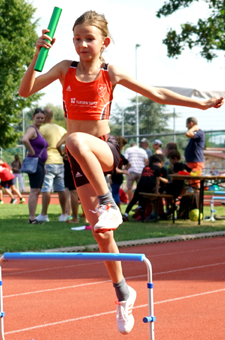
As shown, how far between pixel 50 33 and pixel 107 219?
1.20 meters

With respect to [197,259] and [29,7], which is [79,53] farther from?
[29,7]

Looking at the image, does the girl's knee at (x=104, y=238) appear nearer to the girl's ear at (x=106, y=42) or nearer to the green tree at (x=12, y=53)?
the girl's ear at (x=106, y=42)

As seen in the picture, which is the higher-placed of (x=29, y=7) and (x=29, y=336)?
(x=29, y=7)

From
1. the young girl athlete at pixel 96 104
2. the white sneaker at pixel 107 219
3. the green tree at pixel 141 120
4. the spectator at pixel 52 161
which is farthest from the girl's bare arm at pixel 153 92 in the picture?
the green tree at pixel 141 120

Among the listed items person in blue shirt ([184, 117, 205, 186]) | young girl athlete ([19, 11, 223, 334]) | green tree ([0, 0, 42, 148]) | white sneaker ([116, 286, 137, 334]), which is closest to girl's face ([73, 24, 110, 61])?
young girl athlete ([19, 11, 223, 334])

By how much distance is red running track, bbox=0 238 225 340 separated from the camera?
4254mm

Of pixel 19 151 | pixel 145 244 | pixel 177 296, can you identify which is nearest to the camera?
pixel 177 296

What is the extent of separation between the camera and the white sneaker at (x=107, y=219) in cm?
335

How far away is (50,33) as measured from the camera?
3.32 metres

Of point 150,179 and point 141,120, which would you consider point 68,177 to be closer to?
point 150,179

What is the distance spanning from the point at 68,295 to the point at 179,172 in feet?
19.7

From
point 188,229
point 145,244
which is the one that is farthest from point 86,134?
point 188,229

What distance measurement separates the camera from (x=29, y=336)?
4.14 metres

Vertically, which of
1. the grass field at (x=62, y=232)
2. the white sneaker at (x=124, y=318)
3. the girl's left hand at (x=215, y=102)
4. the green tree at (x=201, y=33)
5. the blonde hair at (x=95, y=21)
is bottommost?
the grass field at (x=62, y=232)
